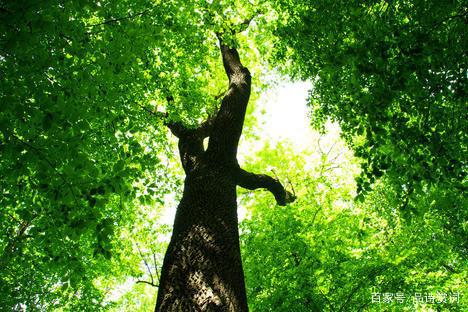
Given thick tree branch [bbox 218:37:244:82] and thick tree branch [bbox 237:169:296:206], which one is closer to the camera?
thick tree branch [bbox 237:169:296:206]

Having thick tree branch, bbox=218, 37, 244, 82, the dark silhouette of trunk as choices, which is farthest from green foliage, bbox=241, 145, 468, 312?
thick tree branch, bbox=218, 37, 244, 82

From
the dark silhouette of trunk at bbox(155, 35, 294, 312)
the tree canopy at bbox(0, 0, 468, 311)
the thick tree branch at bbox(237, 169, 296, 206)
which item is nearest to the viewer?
the tree canopy at bbox(0, 0, 468, 311)

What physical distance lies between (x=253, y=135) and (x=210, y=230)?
11.0m

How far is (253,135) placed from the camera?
1562 centimetres

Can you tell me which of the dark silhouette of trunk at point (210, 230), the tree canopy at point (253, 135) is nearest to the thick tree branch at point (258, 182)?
the dark silhouette of trunk at point (210, 230)

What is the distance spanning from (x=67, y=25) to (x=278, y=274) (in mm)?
8045

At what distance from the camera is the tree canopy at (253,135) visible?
11.0 ft

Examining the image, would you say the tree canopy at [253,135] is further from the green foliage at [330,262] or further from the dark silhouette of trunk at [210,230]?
the dark silhouette of trunk at [210,230]

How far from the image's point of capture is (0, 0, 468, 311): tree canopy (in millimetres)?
3361

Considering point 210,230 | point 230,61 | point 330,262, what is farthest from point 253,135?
point 210,230

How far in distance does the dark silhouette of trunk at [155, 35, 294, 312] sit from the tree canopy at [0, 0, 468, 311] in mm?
856

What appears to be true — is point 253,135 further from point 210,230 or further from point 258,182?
point 210,230

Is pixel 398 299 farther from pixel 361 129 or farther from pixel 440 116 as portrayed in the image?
pixel 361 129

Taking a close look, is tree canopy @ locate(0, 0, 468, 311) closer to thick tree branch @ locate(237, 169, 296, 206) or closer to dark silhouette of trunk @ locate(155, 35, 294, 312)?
dark silhouette of trunk @ locate(155, 35, 294, 312)
